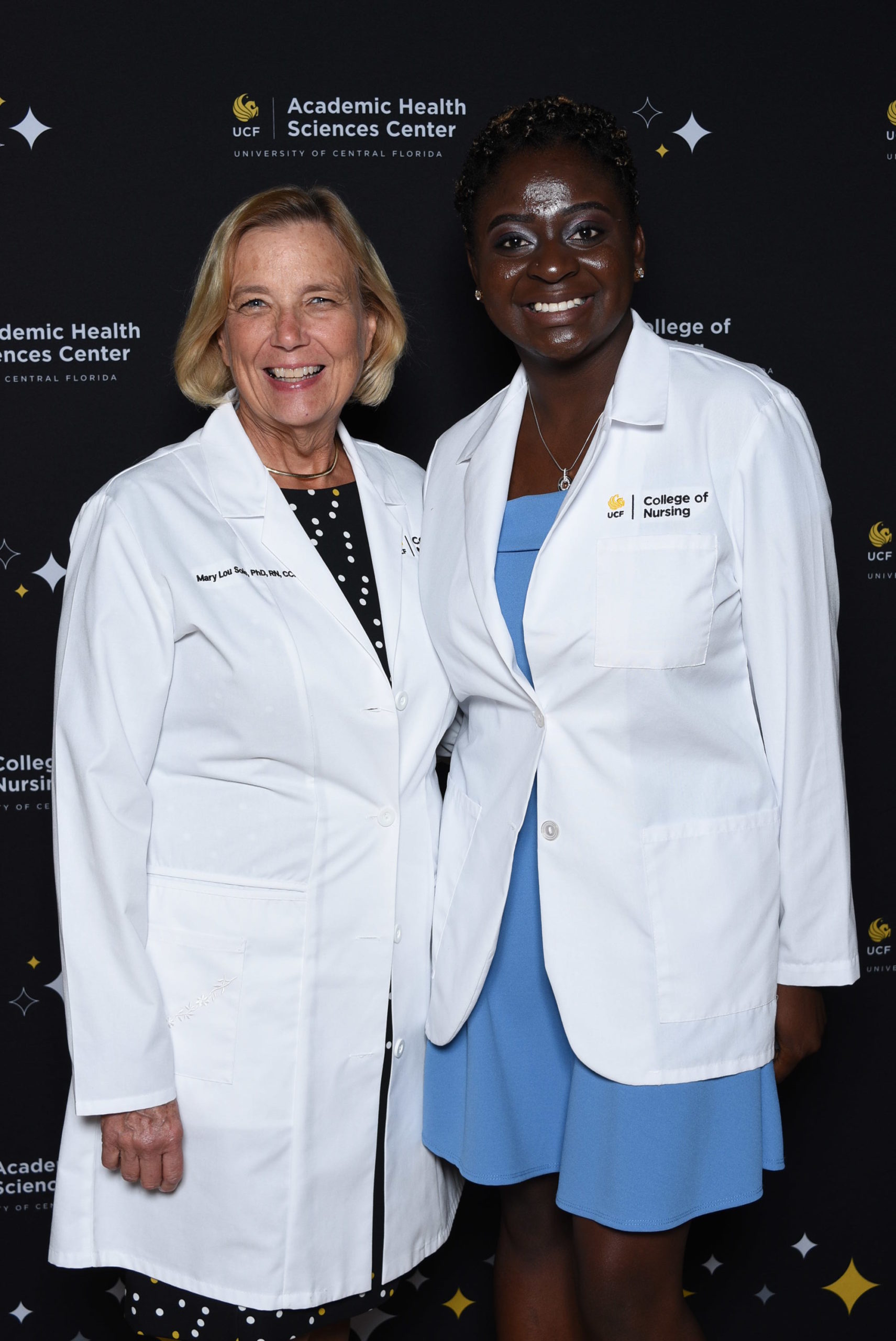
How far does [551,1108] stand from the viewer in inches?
71.6

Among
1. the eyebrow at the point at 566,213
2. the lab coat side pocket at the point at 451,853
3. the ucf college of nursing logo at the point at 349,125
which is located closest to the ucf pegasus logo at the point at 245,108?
the ucf college of nursing logo at the point at 349,125

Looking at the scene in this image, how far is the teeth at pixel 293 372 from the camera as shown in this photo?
1902mm

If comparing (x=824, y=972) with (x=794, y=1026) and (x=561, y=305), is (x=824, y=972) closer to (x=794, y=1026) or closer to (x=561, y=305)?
(x=794, y=1026)

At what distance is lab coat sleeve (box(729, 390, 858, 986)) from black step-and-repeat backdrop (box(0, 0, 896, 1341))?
83cm

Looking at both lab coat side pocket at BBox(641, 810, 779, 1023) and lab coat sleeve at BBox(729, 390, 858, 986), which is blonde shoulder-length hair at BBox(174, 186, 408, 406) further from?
lab coat side pocket at BBox(641, 810, 779, 1023)

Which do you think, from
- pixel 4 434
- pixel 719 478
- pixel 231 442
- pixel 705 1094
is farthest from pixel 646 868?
pixel 4 434

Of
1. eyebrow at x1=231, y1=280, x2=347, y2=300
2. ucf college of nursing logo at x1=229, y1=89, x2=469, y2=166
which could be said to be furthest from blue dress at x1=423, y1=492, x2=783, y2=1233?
ucf college of nursing logo at x1=229, y1=89, x2=469, y2=166

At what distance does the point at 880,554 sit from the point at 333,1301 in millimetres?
1754

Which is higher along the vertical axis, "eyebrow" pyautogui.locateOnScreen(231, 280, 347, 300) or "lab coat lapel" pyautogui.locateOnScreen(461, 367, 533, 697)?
"eyebrow" pyautogui.locateOnScreen(231, 280, 347, 300)

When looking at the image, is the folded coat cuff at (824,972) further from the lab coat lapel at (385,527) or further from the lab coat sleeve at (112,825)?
the lab coat sleeve at (112,825)

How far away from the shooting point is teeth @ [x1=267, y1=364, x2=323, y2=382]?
1.90m

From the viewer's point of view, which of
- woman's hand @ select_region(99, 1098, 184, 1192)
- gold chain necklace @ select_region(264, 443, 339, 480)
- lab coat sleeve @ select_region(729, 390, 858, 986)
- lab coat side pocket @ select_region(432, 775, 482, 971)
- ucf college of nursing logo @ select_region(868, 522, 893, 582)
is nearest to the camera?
lab coat sleeve @ select_region(729, 390, 858, 986)

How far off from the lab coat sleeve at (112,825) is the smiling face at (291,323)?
0.35m

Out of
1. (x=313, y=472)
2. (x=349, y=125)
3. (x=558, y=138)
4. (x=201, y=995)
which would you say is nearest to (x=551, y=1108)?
(x=201, y=995)
